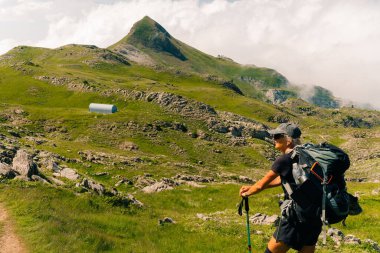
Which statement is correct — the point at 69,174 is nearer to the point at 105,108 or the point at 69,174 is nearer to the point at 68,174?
the point at 68,174

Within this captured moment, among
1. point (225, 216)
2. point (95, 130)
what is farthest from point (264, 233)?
point (95, 130)

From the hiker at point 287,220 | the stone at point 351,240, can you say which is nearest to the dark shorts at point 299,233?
the hiker at point 287,220

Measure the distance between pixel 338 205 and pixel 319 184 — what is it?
2.27ft

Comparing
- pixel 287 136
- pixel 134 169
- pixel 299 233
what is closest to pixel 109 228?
pixel 299 233

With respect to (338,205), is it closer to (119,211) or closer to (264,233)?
(264,233)

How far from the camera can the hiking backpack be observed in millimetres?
8562

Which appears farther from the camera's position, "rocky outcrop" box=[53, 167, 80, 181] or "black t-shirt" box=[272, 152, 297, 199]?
"rocky outcrop" box=[53, 167, 80, 181]

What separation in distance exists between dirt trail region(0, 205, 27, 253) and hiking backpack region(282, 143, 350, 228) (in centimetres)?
1028

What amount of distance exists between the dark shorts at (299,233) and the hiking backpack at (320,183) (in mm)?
415

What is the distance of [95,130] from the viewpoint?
72688 mm

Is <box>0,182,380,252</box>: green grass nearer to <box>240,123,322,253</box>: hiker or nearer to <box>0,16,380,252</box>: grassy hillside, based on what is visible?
<box>0,16,380,252</box>: grassy hillside

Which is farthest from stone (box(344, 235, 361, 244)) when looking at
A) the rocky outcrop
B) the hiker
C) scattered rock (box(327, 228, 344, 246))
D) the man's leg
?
the rocky outcrop

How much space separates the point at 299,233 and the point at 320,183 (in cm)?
159

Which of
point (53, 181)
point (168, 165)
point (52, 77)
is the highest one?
point (52, 77)
